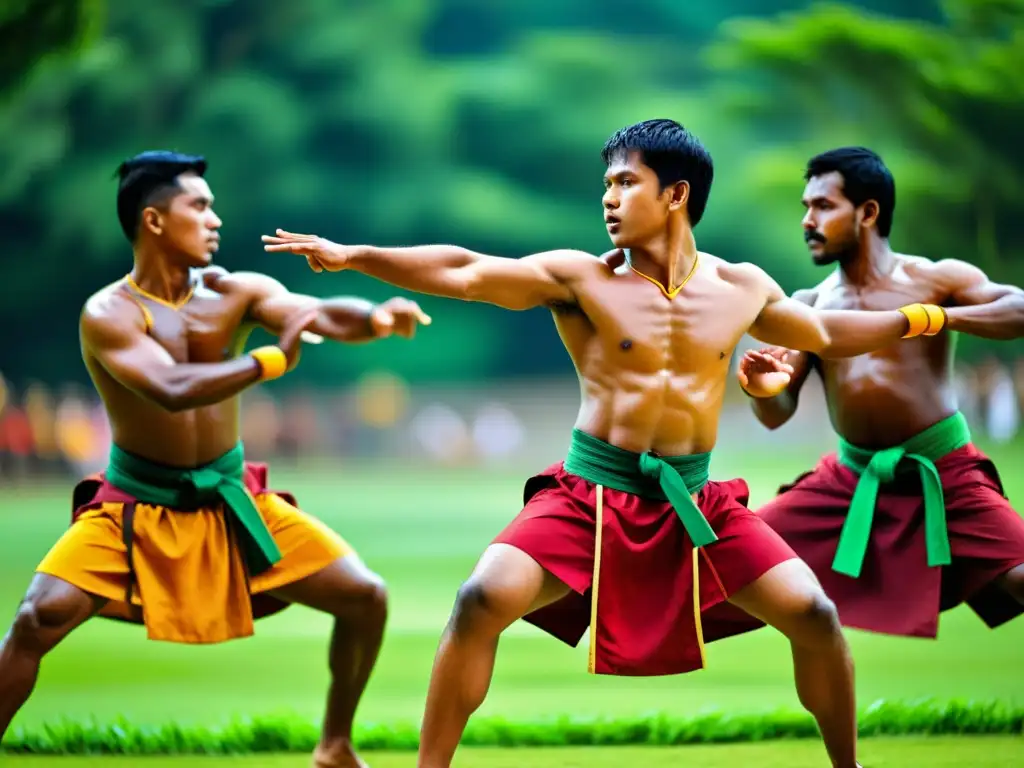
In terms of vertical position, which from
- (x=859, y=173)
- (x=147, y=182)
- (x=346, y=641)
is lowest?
(x=346, y=641)

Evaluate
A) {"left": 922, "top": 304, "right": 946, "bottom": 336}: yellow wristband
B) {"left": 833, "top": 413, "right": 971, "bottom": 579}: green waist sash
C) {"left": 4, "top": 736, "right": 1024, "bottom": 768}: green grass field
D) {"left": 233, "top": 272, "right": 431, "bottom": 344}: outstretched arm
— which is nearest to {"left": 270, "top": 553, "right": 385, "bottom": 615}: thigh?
{"left": 4, "top": 736, "right": 1024, "bottom": 768}: green grass field

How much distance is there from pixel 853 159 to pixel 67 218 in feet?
76.1

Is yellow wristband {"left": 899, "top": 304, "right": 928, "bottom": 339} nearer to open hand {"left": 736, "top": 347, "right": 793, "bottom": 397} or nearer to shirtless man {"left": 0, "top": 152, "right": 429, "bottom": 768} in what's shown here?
open hand {"left": 736, "top": 347, "right": 793, "bottom": 397}

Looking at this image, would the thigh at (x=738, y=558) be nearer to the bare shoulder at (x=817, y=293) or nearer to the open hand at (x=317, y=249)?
the open hand at (x=317, y=249)

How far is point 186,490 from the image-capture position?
4.18 meters

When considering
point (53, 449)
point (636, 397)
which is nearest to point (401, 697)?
point (636, 397)

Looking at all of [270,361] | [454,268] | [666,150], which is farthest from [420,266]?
[666,150]

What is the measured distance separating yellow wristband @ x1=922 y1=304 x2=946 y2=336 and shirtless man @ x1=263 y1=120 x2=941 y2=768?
19.1 inches

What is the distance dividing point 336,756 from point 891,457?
1.78 metres

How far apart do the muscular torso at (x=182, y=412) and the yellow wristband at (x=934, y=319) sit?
72.5 inches

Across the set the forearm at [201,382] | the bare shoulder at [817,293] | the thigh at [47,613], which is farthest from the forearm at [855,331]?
the thigh at [47,613]

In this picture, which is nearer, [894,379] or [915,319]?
[915,319]

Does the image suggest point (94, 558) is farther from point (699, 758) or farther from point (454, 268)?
point (699, 758)

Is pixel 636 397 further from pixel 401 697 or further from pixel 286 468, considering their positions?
pixel 286 468
